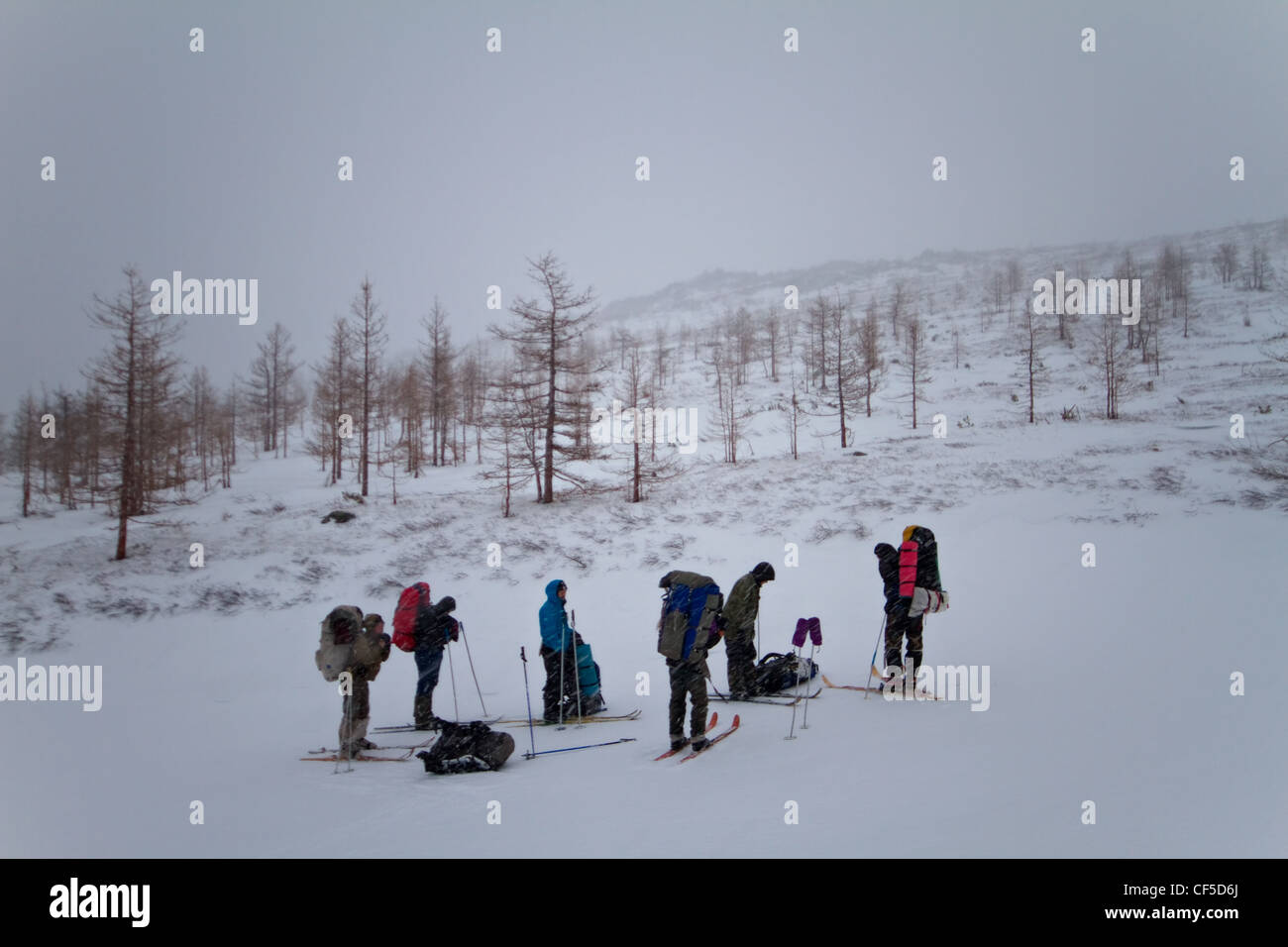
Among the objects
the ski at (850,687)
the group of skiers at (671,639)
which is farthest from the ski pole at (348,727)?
the ski at (850,687)

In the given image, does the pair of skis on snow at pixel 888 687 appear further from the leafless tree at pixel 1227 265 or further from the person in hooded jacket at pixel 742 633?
the leafless tree at pixel 1227 265

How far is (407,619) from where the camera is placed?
7.94 m

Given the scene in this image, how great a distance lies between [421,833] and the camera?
16.7 ft

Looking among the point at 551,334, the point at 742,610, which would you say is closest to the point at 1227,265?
the point at 551,334

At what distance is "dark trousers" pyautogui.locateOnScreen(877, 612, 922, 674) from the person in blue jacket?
14.1 feet

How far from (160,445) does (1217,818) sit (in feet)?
109

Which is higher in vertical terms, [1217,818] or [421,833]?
[1217,818]

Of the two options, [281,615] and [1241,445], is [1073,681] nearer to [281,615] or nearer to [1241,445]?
[281,615]

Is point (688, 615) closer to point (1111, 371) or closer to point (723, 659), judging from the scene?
point (723, 659)

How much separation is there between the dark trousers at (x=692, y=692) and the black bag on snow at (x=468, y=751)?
199 cm

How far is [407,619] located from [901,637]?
6.93 m

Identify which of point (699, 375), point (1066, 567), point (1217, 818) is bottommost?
point (1217, 818)

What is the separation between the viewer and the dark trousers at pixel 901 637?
7895 mm
